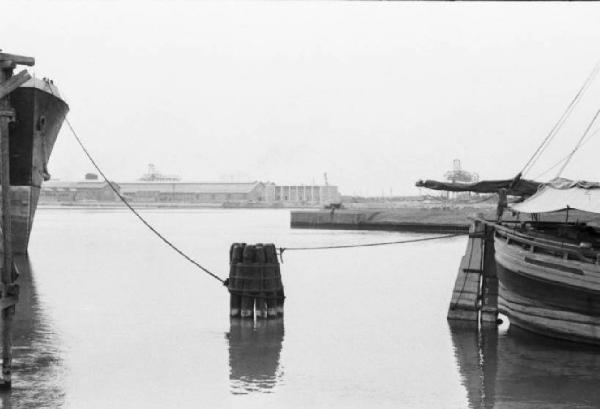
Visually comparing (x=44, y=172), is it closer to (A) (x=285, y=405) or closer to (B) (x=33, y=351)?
(B) (x=33, y=351)

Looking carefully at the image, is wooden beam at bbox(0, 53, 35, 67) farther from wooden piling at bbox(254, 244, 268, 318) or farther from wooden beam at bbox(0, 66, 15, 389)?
wooden piling at bbox(254, 244, 268, 318)

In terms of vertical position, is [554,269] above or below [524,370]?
above

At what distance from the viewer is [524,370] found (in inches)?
604

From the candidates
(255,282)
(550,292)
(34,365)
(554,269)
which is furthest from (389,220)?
(34,365)

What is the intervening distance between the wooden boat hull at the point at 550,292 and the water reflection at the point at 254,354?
548 centimetres

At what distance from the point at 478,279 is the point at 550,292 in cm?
269

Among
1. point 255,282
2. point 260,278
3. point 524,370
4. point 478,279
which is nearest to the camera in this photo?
point 524,370

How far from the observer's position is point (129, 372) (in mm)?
15359

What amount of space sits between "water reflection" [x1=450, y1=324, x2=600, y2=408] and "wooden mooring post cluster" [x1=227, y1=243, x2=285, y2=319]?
442cm

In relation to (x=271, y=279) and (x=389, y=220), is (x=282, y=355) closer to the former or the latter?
(x=271, y=279)

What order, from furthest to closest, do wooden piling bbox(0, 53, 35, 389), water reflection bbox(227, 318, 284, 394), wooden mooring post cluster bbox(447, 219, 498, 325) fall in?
wooden mooring post cluster bbox(447, 219, 498, 325)
water reflection bbox(227, 318, 284, 394)
wooden piling bbox(0, 53, 35, 389)

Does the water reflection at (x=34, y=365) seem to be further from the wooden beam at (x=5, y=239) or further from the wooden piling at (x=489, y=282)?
the wooden piling at (x=489, y=282)

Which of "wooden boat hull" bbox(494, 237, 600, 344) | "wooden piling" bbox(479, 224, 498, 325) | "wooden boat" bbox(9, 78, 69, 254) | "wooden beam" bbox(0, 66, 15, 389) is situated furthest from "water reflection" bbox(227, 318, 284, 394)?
"wooden boat" bbox(9, 78, 69, 254)

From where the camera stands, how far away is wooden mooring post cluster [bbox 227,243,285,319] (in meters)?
18.9
